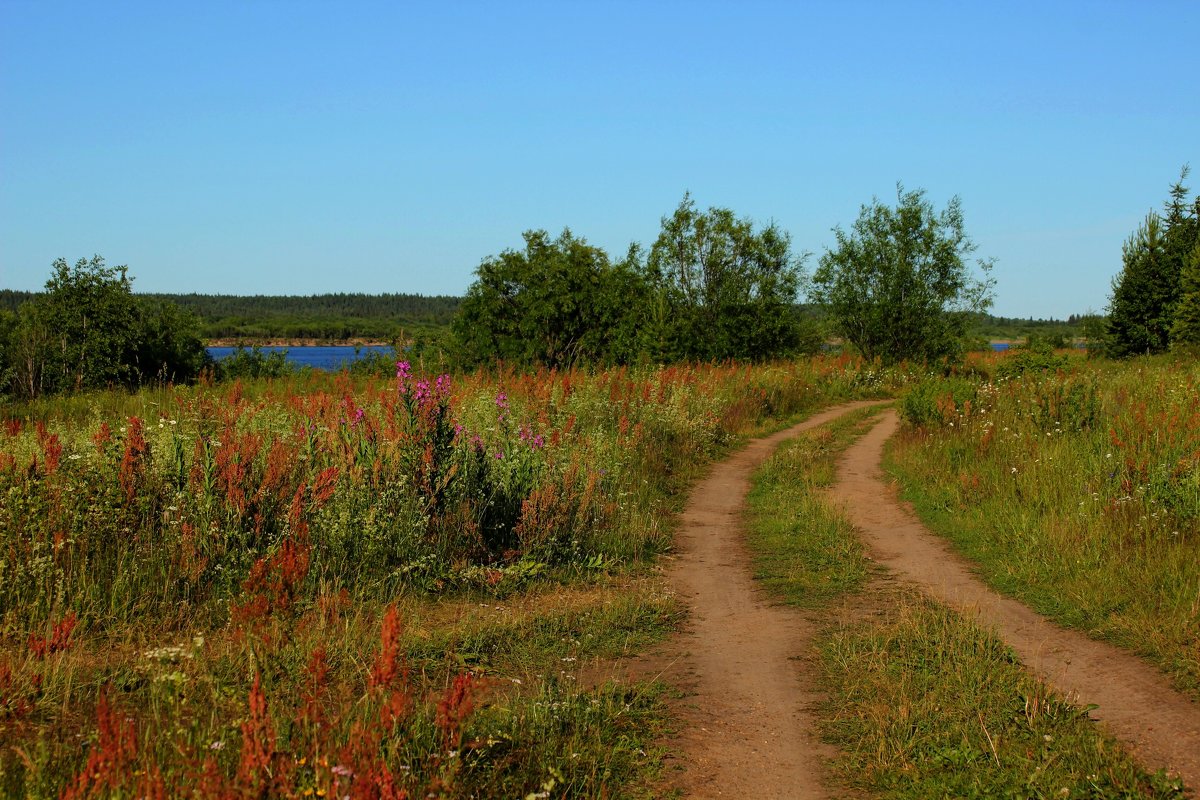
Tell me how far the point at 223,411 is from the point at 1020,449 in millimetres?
9772

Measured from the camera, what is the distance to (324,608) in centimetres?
560

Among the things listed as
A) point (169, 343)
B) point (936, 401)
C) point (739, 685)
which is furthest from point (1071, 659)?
point (169, 343)

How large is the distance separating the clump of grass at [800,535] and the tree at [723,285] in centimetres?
1655

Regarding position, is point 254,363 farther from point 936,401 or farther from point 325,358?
point 325,358

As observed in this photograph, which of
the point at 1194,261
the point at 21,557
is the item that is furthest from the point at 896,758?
the point at 1194,261

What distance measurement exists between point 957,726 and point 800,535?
15.8ft

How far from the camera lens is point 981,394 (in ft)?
51.6

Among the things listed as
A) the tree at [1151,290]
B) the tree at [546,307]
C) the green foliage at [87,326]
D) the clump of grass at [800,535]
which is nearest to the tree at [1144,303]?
the tree at [1151,290]

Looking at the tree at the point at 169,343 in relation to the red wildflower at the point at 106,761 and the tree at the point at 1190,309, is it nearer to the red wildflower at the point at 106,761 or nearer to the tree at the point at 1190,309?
the red wildflower at the point at 106,761

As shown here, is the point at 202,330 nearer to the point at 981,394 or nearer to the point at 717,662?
the point at 981,394

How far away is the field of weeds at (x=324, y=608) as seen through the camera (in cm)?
356

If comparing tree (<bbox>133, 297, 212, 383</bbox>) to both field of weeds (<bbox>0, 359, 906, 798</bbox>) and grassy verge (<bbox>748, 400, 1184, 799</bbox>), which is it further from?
grassy verge (<bbox>748, 400, 1184, 799</bbox>)

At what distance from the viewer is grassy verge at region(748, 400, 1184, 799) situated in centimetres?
408

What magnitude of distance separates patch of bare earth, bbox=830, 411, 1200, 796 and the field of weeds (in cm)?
239
